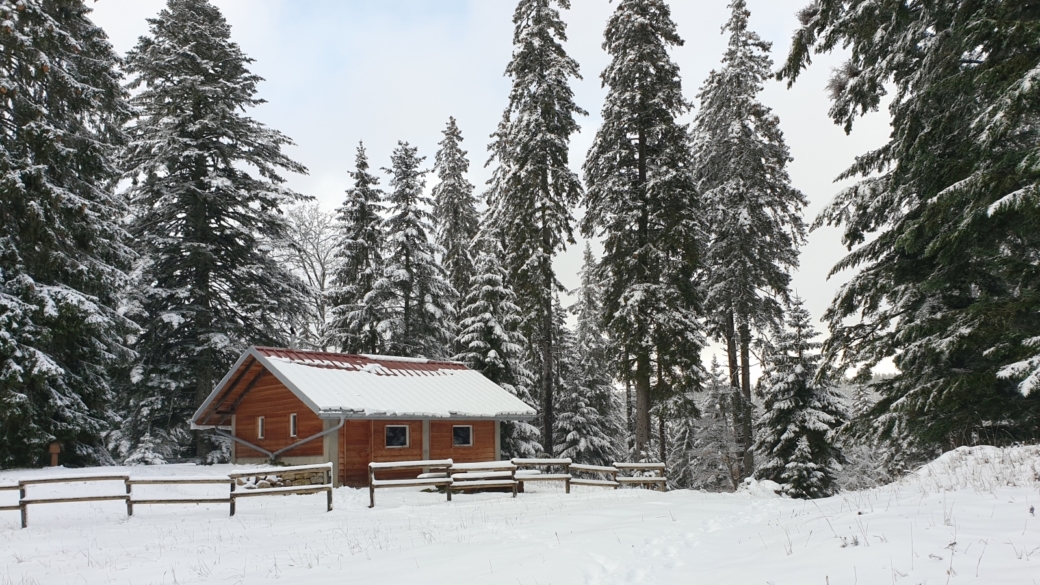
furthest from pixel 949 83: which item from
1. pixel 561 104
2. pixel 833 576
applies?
pixel 561 104

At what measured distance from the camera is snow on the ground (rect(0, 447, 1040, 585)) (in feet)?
20.6

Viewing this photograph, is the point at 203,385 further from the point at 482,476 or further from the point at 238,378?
the point at 482,476

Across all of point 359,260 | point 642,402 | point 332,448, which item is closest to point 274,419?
point 332,448

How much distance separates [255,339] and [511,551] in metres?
22.3

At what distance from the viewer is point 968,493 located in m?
8.24

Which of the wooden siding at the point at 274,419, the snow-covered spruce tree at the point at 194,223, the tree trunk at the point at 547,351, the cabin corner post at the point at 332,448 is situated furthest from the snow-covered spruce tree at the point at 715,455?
the snow-covered spruce tree at the point at 194,223

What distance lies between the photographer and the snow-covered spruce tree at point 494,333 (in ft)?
99.5

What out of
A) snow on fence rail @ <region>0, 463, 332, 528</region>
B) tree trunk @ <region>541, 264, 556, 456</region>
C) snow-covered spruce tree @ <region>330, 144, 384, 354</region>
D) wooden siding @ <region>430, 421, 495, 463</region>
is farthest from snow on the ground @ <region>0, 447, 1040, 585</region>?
snow-covered spruce tree @ <region>330, 144, 384, 354</region>

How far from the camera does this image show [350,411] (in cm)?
1967

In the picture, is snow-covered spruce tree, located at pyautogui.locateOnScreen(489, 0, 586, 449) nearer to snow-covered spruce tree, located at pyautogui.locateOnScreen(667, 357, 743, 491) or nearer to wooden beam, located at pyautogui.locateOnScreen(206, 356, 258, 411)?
snow-covered spruce tree, located at pyautogui.locateOnScreen(667, 357, 743, 491)

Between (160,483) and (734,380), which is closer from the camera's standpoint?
(160,483)

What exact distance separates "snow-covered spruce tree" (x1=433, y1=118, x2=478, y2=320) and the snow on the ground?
23.2 m

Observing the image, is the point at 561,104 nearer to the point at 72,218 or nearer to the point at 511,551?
the point at 72,218

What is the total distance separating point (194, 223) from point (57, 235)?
7.41 meters
